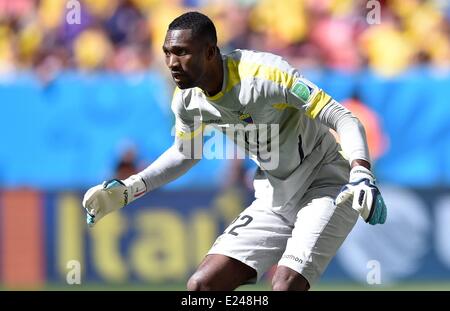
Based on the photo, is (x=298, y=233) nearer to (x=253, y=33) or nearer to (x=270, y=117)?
(x=270, y=117)

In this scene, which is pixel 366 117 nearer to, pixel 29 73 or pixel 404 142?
pixel 404 142

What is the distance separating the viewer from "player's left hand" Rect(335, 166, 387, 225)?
5383 millimetres

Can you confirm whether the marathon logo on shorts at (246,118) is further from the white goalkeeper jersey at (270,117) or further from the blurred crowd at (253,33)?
the blurred crowd at (253,33)

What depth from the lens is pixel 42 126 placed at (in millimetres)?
11859

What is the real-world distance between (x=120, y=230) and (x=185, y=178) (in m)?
0.97

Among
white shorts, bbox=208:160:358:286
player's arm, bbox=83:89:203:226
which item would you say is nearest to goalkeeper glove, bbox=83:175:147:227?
player's arm, bbox=83:89:203:226

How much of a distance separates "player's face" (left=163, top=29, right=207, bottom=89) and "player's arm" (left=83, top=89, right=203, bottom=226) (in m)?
0.49

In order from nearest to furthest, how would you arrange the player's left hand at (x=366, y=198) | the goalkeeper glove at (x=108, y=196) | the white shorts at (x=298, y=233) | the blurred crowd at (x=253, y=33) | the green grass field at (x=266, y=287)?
the player's left hand at (x=366, y=198), the white shorts at (x=298, y=233), the goalkeeper glove at (x=108, y=196), the green grass field at (x=266, y=287), the blurred crowd at (x=253, y=33)

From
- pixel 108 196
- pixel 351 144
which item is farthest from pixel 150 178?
pixel 351 144

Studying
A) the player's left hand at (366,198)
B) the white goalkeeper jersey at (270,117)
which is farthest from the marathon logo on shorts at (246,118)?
the player's left hand at (366,198)

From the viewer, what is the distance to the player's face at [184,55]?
6000mm

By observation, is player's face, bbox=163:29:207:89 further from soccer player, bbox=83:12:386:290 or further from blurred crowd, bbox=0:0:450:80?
blurred crowd, bbox=0:0:450:80

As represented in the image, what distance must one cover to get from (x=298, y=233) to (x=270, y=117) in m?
0.72
